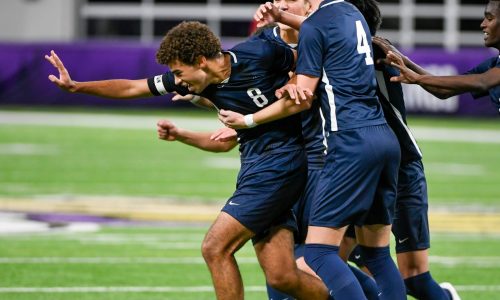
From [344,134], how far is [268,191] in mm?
656

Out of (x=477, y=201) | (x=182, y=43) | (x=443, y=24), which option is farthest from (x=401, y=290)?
(x=443, y=24)

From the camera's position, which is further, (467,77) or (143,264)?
(143,264)

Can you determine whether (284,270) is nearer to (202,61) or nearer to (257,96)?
(257,96)

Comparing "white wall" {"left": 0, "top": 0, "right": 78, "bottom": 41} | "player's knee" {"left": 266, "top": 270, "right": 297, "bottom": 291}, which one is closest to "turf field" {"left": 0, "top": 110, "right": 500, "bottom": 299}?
"player's knee" {"left": 266, "top": 270, "right": 297, "bottom": 291}

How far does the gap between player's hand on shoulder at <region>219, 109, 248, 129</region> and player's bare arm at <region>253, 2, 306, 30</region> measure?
617 mm

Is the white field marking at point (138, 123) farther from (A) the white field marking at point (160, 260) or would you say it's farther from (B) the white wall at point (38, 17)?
(A) the white field marking at point (160, 260)

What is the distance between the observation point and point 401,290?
7.23m

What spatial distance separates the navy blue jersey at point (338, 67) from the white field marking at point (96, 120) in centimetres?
1766

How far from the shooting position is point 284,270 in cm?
720

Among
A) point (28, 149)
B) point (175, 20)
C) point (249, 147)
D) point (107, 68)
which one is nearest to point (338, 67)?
point (249, 147)

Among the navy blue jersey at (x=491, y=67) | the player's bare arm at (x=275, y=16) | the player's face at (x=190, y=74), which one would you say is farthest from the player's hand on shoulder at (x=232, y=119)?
the navy blue jersey at (x=491, y=67)

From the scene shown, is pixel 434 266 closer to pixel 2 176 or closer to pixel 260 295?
pixel 260 295

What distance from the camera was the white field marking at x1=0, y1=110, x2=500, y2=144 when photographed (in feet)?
81.8

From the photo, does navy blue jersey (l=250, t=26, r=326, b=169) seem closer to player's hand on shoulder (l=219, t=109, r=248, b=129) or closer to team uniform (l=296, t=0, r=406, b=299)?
team uniform (l=296, t=0, r=406, b=299)
